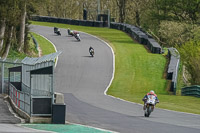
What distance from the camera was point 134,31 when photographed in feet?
211

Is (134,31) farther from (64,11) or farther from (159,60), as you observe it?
(64,11)

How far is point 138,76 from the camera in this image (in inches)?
1738

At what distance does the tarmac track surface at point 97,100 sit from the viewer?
2042cm

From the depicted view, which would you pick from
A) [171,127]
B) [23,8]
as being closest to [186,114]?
[171,127]

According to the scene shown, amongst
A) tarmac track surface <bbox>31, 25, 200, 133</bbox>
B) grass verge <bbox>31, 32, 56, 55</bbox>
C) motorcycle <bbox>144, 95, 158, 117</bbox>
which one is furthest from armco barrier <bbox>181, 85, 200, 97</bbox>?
grass verge <bbox>31, 32, 56, 55</bbox>

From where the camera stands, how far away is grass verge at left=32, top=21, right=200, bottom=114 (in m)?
32.3

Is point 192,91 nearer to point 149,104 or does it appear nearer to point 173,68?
point 173,68

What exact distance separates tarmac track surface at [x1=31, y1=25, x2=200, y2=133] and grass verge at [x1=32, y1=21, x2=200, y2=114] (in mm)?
1003

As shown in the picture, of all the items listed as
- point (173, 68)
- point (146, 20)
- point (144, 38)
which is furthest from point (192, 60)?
point (146, 20)

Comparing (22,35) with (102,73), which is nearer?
(102,73)

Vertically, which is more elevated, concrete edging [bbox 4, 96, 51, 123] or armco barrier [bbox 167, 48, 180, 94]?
armco barrier [bbox 167, 48, 180, 94]

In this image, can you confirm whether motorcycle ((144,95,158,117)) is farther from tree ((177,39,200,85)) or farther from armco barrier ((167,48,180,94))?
tree ((177,39,200,85))

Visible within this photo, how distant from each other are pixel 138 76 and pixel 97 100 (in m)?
13.1

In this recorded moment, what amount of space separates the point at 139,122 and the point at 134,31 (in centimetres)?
4356
